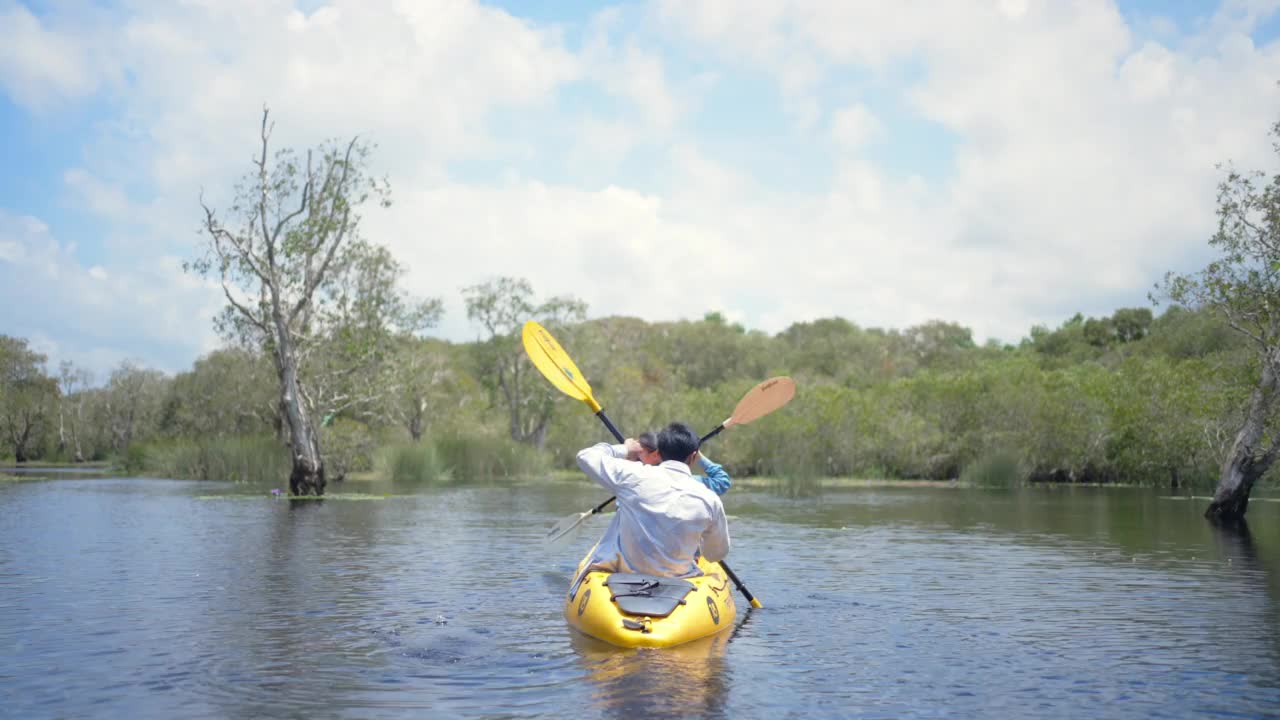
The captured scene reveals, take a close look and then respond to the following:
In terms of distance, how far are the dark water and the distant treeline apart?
8.97 m

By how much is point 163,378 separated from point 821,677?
49672mm

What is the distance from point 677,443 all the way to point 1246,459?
45.6ft

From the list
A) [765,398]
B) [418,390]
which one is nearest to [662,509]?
[765,398]

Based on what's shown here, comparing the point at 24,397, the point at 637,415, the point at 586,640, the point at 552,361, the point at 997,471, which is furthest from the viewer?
the point at 24,397

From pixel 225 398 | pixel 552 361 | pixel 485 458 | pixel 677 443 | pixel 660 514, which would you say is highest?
pixel 225 398

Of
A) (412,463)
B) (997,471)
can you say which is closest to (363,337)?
(412,463)

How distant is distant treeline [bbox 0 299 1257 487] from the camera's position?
97.8 feet

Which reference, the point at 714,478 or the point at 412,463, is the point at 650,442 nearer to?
the point at 714,478

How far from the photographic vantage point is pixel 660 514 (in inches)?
289

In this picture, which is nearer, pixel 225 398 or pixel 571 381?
pixel 571 381

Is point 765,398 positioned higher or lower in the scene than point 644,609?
higher

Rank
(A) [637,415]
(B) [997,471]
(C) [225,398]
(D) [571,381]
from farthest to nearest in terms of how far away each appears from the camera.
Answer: (A) [637,415] < (C) [225,398] < (B) [997,471] < (D) [571,381]

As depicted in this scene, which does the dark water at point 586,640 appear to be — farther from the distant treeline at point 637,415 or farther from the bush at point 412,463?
the bush at point 412,463

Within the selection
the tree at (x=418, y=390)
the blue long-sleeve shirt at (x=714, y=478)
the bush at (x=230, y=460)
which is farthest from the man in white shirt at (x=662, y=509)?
the tree at (x=418, y=390)
